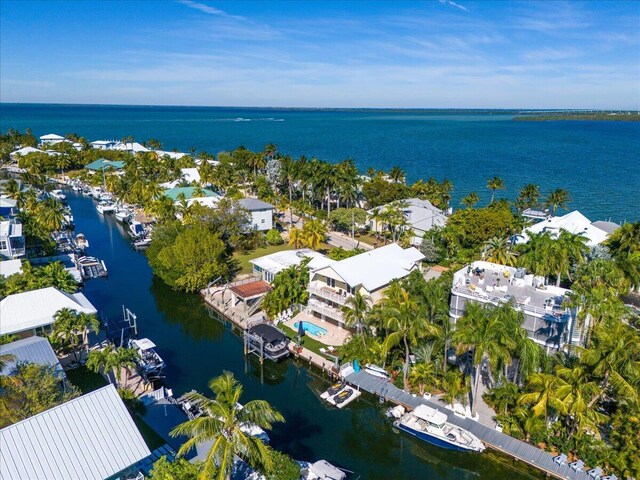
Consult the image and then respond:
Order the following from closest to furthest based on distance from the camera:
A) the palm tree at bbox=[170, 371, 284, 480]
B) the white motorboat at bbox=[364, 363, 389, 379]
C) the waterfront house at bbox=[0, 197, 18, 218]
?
the palm tree at bbox=[170, 371, 284, 480] → the white motorboat at bbox=[364, 363, 389, 379] → the waterfront house at bbox=[0, 197, 18, 218]

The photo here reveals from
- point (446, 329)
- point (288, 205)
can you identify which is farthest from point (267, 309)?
point (288, 205)

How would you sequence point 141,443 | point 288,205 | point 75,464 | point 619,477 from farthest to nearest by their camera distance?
point 288,205, point 619,477, point 141,443, point 75,464

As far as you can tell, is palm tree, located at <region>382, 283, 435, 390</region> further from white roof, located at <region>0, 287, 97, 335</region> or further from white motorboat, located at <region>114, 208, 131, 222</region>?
white motorboat, located at <region>114, 208, 131, 222</region>

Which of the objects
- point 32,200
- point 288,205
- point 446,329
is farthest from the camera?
point 288,205

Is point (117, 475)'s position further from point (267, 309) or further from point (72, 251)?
point (72, 251)

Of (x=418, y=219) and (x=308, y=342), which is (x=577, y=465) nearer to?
(x=308, y=342)

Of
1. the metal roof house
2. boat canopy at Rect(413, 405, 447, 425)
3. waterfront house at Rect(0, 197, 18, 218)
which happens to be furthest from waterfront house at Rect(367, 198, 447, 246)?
waterfront house at Rect(0, 197, 18, 218)

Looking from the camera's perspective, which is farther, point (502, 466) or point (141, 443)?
point (502, 466)
